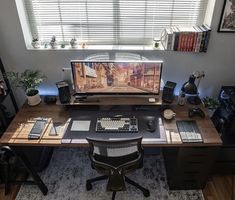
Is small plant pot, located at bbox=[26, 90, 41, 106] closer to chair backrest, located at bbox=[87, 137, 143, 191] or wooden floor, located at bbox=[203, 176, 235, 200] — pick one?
chair backrest, located at bbox=[87, 137, 143, 191]

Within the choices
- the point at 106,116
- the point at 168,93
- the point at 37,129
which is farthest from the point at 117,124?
the point at 37,129

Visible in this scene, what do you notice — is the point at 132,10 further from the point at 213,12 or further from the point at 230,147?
the point at 230,147

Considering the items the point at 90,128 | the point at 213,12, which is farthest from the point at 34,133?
the point at 213,12

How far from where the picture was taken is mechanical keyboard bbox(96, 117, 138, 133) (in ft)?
6.18

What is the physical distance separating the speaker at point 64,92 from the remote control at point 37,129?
0.25 m

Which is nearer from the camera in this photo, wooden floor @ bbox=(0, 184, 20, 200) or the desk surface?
the desk surface

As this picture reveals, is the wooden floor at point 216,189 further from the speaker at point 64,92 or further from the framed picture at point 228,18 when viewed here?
the framed picture at point 228,18

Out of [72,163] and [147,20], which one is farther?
[72,163]

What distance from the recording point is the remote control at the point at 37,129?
6.01ft

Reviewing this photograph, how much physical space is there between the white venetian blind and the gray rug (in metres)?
1.32

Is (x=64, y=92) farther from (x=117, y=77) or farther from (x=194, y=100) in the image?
(x=194, y=100)

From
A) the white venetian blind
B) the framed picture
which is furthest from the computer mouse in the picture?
the framed picture

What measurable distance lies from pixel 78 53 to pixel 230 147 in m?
1.72

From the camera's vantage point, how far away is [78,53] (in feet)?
7.34
